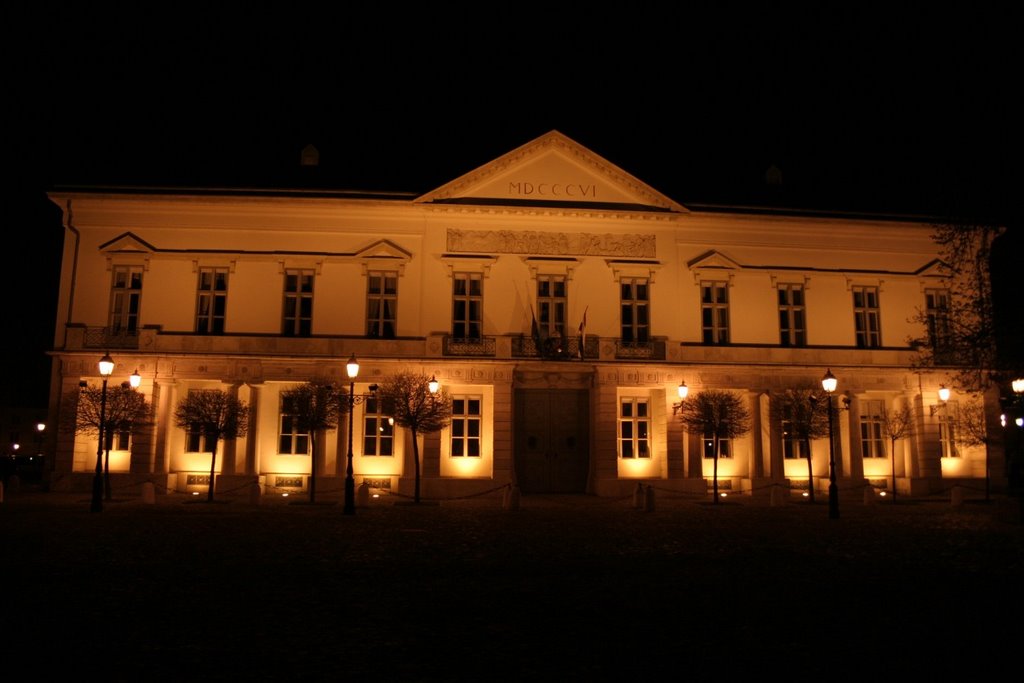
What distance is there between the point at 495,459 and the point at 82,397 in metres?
14.6

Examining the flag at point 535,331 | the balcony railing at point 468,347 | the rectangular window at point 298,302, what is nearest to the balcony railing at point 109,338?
the rectangular window at point 298,302

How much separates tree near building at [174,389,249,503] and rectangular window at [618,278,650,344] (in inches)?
588

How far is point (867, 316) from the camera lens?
3425cm

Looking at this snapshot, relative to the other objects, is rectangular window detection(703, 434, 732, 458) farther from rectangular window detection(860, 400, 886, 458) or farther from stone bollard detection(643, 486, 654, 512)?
stone bollard detection(643, 486, 654, 512)

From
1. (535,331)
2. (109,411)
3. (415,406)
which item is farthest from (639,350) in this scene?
(109,411)

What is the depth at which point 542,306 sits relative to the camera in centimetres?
3244

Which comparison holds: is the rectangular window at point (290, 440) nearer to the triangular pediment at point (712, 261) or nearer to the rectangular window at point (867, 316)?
the triangular pediment at point (712, 261)

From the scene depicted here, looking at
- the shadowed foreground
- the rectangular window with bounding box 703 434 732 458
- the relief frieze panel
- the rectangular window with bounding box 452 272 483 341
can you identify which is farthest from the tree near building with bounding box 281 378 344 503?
the rectangular window with bounding box 703 434 732 458

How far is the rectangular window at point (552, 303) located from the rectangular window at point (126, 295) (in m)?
15.7

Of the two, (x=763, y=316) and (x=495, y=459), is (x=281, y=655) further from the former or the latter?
(x=763, y=316)

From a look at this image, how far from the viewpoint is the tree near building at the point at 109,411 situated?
2703 cm

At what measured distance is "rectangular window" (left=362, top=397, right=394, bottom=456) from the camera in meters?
31.5

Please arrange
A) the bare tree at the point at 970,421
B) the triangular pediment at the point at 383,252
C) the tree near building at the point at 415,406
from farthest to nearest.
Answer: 1. the triangular pediment at the point at 383,252
2. the bare tree at the point at 970,421
3. the tree near building at the point at 415,406

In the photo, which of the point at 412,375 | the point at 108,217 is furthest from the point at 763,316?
the point at 108,217
